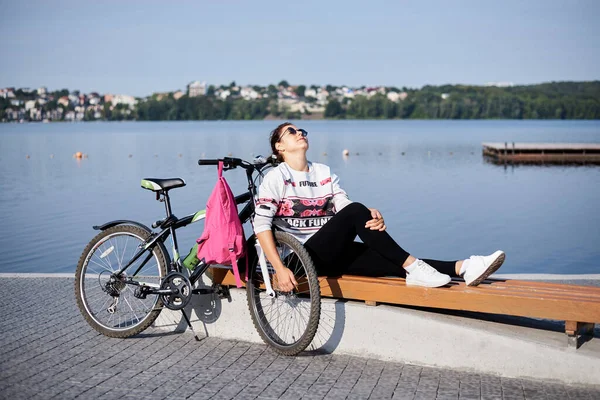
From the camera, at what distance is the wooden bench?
16.2ft

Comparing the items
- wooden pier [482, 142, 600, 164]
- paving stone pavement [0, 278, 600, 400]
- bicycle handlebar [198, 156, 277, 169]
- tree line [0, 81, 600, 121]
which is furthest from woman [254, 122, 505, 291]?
tree line [0, 81, 600, 121]

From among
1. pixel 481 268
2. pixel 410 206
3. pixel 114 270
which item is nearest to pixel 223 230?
pixel 114 270

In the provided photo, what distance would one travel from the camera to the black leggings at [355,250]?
557 cm

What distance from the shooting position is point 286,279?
5.46m

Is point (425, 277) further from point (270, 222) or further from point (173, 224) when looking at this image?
point (173, 224)

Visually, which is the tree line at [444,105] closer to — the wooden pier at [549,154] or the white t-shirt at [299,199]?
the wooden pier at [549,154]

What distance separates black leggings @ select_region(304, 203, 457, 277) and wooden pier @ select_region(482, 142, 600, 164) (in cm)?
4116

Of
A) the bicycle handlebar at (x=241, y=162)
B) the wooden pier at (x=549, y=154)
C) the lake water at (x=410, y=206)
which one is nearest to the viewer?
the bicycle handlebar at (x=241, y=162)

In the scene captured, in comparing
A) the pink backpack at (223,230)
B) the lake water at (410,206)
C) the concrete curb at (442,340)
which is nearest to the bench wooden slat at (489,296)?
the concrete curb at (442,340)

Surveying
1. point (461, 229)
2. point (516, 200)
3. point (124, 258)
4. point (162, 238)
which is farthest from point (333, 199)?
point (516, 200)

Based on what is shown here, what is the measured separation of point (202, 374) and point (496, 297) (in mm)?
2033

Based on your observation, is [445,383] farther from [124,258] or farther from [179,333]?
[124,258]

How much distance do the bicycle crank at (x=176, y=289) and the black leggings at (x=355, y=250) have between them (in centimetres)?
96

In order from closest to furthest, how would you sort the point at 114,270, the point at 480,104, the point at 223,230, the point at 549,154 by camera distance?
the point at 223,230, the point at 114,270, the point at 549,154, the point at 480,104
